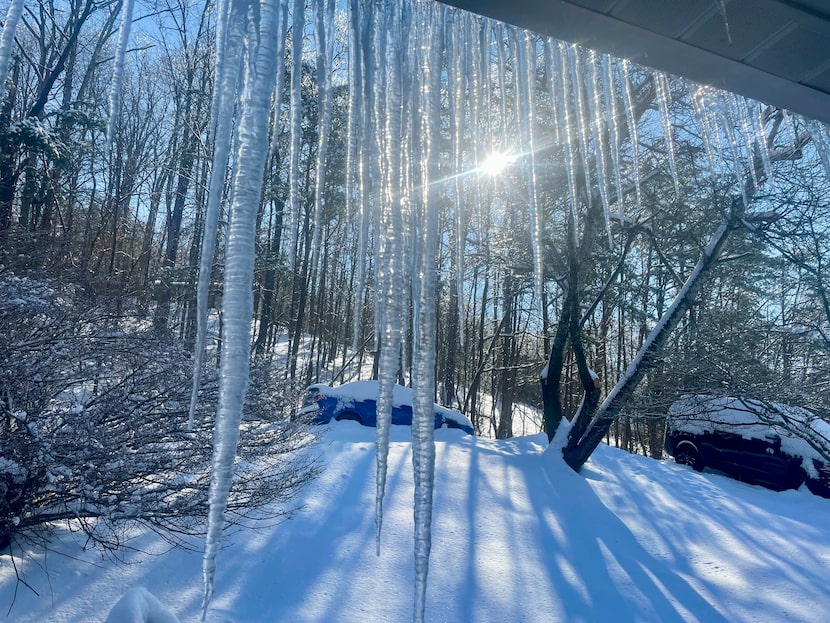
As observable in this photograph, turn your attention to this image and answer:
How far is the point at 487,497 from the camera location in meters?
6.43

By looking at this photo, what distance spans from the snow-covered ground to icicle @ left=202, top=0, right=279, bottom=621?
1455mm

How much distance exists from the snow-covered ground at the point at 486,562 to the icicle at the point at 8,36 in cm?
195

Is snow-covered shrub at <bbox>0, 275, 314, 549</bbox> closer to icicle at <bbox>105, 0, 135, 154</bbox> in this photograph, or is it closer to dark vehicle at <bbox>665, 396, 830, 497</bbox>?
icicle at <bbox>105, 0, 135, 154</bbox>

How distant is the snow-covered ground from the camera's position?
3.95 metres

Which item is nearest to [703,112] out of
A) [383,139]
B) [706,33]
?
[706,33]

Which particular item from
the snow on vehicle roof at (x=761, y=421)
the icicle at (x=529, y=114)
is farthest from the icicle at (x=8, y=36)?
the snow on vehicle roof at (x=761, y=421)

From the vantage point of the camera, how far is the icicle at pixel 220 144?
1154 millimetres

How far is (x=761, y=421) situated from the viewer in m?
6.67

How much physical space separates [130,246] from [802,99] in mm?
19292

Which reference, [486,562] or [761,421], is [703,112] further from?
[761,421]

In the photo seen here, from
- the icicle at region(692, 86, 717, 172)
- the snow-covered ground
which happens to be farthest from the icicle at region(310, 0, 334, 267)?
the snow-covered ground

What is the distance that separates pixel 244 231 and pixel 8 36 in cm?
65

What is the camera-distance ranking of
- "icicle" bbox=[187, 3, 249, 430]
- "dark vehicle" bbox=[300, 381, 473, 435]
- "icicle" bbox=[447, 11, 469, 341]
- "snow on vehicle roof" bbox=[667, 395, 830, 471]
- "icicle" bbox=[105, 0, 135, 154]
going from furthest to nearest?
1. "dark vehicle" bbox=[300, 381, 473, 435]
2. "snow on vehicle roof" bbox=[667, 395, 830, 471]
3. "icicle" bbox=[447, 11, 469, 341]
4. "icicle" bbox=[105, 0, 135, 154]
5. "icicle" bbox=[187, 3, 249, 430]

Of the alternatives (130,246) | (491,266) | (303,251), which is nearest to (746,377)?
(491,266)
